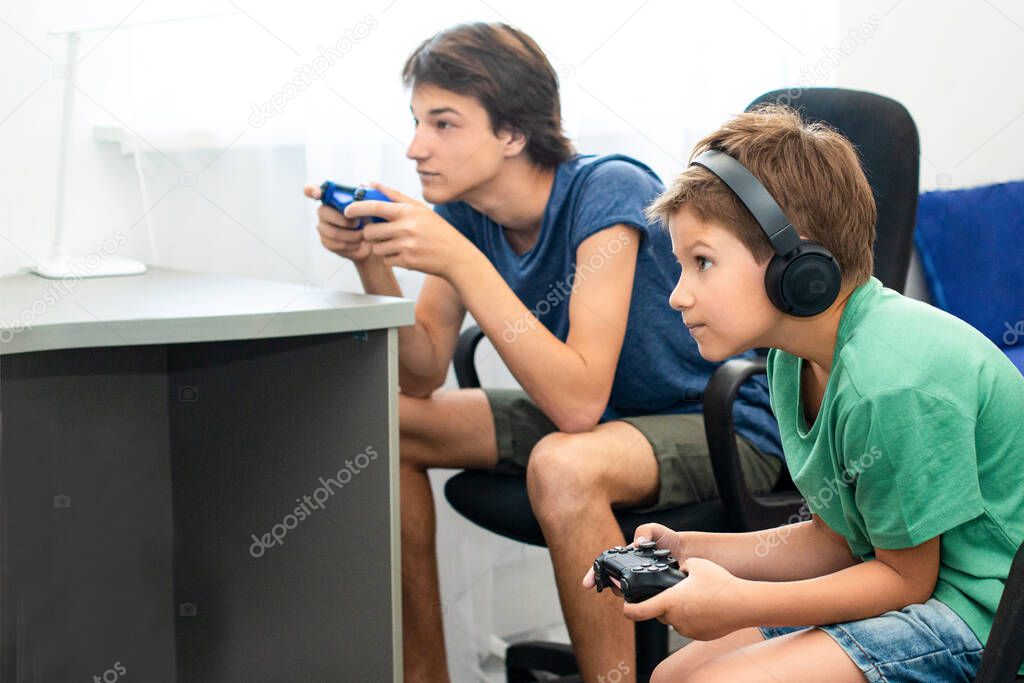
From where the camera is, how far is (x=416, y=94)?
4.79 ft

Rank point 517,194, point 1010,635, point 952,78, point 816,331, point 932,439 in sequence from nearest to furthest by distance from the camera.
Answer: point 1010,635, point 932,439, point 816,331, point 517,194, point 952,78

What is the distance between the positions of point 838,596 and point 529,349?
0.53 m

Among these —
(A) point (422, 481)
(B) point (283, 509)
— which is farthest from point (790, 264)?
(A) point (422, 481)

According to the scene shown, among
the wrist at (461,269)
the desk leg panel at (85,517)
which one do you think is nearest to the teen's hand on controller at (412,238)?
the wrist at (461,269)

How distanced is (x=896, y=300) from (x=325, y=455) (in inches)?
24.5

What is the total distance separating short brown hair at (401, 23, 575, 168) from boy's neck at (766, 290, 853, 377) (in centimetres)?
66

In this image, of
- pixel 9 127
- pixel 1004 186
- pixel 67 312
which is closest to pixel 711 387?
pixel 67 312

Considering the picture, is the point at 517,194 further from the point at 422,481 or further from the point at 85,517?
the point at 85,517

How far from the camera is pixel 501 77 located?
1462mm

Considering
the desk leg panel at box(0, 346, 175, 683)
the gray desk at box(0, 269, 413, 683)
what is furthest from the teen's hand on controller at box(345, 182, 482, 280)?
the desk leg panel at box(0, 346, 175, 683)

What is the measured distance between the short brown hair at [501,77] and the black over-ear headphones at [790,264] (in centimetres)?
64

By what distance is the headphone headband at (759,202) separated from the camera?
2.80 feet

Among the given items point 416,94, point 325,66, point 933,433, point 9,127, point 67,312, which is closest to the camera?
point 933,433

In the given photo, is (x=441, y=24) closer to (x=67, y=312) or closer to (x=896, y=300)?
(x=67, y=312)
